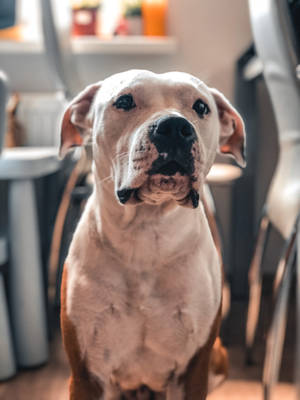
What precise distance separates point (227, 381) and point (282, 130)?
2.19 feet

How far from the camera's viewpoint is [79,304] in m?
0.54

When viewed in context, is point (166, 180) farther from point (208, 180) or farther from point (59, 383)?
point (59, 383)

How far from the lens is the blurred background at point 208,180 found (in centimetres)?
88

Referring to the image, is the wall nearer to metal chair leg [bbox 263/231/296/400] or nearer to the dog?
metal chair leg [bbox 263/231/296/400]

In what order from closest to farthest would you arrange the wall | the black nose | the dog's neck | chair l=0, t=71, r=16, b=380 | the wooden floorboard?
the black nose, the dog's neck, the wooden floorboard, chair l=0, t=71, r=16, b=380, the wall

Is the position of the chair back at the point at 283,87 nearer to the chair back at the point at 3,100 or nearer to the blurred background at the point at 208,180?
the blurred background at the point at 208,180

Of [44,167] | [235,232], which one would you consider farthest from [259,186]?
[44,167]

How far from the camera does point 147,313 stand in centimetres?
53

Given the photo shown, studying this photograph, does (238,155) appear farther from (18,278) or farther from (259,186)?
(259,186)

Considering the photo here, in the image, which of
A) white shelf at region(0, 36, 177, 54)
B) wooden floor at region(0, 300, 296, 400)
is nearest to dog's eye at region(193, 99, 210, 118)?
wooden floor at region(0, 300, 296, 400)

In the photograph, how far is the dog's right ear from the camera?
53 cm

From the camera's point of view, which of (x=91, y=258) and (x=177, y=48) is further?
(x=177, y=48)

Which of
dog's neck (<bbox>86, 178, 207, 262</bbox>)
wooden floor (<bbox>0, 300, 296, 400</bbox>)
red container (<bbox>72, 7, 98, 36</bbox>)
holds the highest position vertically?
red container (<bbox>72, 7, 98, 36</bbox>)

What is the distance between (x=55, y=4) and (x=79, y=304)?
0.85 metres
